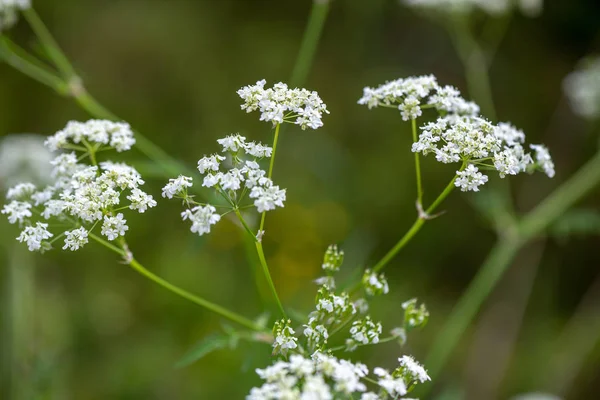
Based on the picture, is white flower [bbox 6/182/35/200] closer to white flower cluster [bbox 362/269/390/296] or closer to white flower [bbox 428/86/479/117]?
white flower cluster [bbox 362/269/390/296]

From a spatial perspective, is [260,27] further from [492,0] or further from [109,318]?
[109,318]

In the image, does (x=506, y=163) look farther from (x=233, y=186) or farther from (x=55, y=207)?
(x=55, y=207)

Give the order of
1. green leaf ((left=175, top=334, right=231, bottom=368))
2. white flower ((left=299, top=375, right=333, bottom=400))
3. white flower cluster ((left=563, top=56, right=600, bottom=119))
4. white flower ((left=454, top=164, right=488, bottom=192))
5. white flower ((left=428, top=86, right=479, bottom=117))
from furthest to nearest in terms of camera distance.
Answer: white flower cluster ((left=563, top=56, right=600, bottom=119))
white flower ((left=428, top=86, right=479, bottom=117))
green leaf ((left=175, top=334, right=231, bottom=368))
white flower ((left=454, top=164, right=488, bottom=192))
white flower ((left=299, top=375, right=333, bottom=400))

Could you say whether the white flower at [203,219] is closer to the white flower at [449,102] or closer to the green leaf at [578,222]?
the white flower at [449,102]

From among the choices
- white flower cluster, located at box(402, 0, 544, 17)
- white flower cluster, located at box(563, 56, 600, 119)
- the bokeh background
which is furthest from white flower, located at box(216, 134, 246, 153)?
white flower cluster, located at box(563, 56, 600, 119)

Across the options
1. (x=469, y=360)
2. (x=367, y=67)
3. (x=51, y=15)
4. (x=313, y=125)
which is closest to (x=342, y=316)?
(x=313, y=125)
